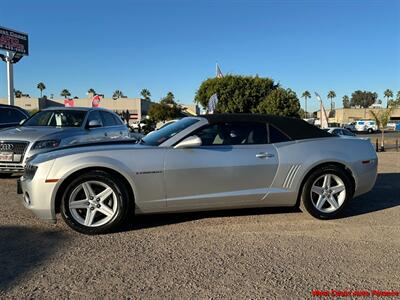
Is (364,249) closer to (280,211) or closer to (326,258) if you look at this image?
(326,258)

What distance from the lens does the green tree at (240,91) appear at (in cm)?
5134

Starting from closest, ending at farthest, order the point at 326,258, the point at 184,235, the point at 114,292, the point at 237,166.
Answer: the point at 114,292 → the point at 326,258 → the point at 184,235 → the point at 237,166

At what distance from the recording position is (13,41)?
3002cm

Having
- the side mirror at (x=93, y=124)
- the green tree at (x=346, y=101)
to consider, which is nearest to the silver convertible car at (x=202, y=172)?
the side mirror at (x=93, y=124)

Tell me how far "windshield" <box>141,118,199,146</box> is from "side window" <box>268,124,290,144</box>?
102 cm

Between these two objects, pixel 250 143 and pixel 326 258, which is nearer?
pixel 326 258

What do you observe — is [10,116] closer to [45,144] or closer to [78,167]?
[45,144]

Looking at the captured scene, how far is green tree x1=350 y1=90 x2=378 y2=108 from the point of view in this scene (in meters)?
170

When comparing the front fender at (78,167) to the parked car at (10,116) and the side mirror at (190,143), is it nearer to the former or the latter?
the side mirror at (190,143)

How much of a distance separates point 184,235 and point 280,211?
6.00ft

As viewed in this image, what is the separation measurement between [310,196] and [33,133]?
5.57 m

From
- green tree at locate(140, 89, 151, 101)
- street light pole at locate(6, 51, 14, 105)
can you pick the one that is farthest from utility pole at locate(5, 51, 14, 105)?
green tree at locate(140, 89, 151, 101)

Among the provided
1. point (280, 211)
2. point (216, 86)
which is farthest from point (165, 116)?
point (280, 211)

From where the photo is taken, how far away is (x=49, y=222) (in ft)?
16.9
